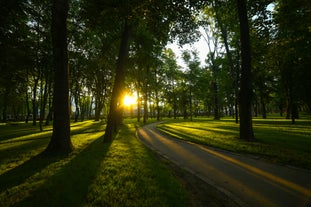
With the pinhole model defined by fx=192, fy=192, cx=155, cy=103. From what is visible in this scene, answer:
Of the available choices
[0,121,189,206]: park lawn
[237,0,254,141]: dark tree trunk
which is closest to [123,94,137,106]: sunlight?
[237,0,254,141]: dark tree trunk

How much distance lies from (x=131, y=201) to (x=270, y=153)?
7218 mm

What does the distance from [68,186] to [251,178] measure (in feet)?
17.3

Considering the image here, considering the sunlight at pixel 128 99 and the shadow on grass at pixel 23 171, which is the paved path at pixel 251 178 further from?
the sunlight at pixel 128 99

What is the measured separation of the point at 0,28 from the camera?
35.6ft

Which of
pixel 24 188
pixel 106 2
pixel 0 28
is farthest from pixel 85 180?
pixel 0 28

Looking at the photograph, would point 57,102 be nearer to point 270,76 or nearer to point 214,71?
point 214,71

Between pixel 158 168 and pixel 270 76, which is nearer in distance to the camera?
pixel 158 168

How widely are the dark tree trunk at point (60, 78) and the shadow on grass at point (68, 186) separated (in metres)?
1.82

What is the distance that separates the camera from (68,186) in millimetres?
4965

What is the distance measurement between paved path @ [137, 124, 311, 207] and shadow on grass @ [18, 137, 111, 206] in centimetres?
348

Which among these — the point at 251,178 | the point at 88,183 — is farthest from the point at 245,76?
the point at 88,183

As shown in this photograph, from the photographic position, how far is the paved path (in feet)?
14.8

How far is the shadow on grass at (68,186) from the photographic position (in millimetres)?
4156

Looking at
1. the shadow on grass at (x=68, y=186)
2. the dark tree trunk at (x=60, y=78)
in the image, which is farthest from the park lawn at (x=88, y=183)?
the dark tree trunk at (x=60, y=78)
